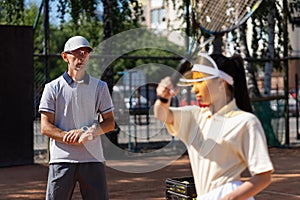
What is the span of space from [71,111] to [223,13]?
1.73 m

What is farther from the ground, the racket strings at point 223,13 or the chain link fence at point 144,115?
the racket strings at point 223,13

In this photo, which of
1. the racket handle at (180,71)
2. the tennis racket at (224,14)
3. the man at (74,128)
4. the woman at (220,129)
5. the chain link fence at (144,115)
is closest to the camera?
the woman at (220,129)

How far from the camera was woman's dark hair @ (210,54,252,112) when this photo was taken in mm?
3207

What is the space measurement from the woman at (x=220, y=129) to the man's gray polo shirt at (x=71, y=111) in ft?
5.56

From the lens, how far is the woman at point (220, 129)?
9.91 ft

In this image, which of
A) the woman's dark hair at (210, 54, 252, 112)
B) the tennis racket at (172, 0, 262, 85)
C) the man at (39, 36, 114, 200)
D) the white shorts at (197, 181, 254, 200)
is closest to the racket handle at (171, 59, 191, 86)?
the woman's dark hair at (210, 54, 252, 112)

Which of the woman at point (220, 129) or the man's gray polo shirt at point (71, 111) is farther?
the man's gray polo shirt at point (71, 111)

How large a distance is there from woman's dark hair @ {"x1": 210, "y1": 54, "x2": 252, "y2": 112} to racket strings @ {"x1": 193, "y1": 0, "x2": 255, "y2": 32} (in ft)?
7.68

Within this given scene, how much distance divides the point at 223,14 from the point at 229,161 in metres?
2.87

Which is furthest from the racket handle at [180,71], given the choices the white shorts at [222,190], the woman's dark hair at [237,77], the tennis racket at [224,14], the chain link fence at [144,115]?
the chain link fence at [144,115]

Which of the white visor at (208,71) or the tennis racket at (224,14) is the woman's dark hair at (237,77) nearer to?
the white visor at (208,71)

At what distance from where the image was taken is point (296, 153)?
13953 mm

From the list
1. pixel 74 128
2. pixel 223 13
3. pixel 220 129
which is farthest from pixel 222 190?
pixel 223 13

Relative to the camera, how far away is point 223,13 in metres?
5.75
